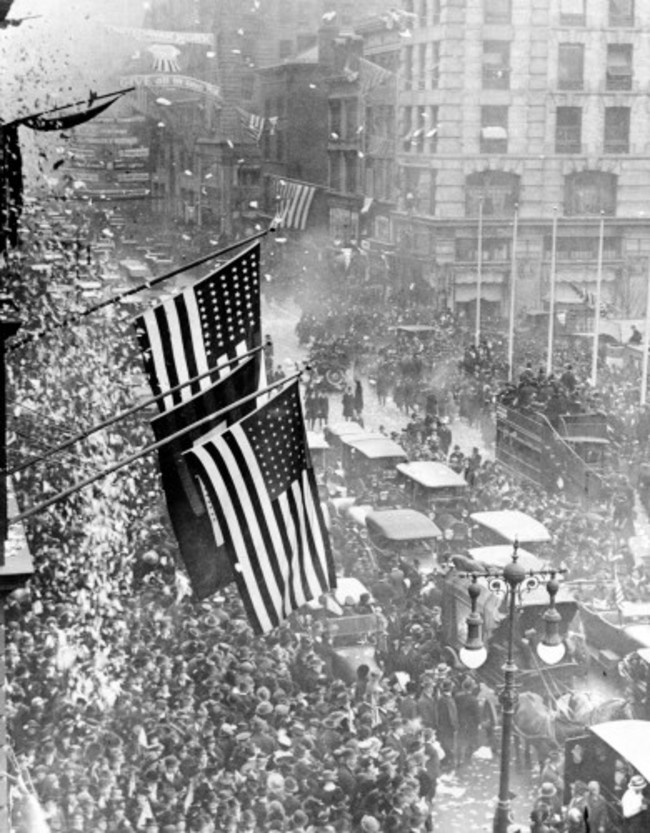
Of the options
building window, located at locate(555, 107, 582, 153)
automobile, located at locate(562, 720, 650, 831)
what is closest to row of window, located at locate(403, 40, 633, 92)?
building window, located at locate(555, 107, 582, 153)

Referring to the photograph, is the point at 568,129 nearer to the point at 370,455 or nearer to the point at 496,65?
the point at 496,65

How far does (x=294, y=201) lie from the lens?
60.8 metres

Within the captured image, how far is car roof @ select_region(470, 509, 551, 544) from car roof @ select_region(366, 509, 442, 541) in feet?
2.63

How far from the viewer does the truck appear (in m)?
25.2

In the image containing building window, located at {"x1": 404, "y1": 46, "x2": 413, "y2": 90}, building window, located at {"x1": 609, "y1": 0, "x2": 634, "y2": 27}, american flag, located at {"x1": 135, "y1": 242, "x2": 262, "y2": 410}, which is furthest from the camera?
building window, located at {"x1": 404, "y1": 46, "x2": 413, "y2": 90}

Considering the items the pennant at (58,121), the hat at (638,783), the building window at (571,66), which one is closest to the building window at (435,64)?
the building window at (571,66)

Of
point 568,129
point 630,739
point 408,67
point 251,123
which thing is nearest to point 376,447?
point 630,739

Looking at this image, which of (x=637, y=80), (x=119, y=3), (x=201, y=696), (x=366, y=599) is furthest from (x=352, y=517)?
(x=119, y=3)

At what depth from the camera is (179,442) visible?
10.0 meters

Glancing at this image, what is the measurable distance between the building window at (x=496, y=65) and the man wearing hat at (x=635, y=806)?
42056 mm

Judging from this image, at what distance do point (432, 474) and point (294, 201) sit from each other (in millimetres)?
37676

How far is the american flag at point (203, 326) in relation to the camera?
10.4m

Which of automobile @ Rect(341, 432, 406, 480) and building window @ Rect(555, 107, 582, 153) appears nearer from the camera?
automobile @ Rect(341, 432, 406, 480)

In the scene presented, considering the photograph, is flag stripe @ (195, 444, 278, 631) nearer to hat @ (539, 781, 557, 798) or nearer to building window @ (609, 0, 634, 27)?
hat @ (539, 781, 557, 798)
